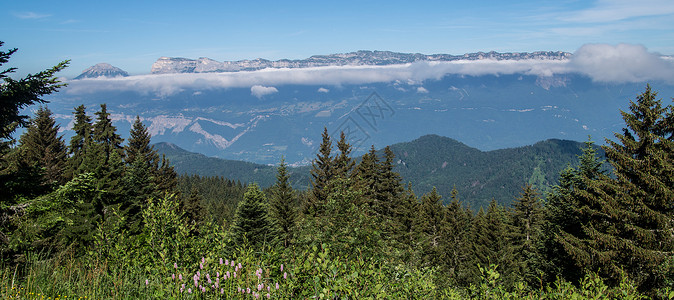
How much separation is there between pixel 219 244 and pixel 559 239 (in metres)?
17.4

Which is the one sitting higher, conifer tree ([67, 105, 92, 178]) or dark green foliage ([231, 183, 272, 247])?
conifer tree ([67, 105, 92, 178])

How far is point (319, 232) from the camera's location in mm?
6891

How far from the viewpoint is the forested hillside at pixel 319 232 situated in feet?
15.5

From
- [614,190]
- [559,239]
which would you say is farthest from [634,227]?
[559,239]

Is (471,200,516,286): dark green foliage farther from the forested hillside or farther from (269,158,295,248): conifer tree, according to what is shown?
(269,158,295,248): conifer tree

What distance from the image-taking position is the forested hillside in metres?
4.74

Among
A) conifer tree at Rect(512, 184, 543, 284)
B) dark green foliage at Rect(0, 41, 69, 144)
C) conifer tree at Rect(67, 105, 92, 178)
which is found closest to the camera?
dark green foliage at Rect(0, 41, 69, 144)

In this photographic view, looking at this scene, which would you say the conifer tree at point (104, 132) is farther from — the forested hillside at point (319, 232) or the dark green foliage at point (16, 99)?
the dark green foliage at point (16, 99)

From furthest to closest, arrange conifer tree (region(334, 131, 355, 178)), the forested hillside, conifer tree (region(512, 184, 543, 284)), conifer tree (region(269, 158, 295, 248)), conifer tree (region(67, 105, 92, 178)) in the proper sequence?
conifer tree (region(512, 184, 543, 284))
conifer tree (region(334, 131, 355, 178))
conifer tree (region(67, 105, 92, 178))
conifer tree (region(269, 158, 295, 248))
the forested hillside

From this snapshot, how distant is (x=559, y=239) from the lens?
1783cm

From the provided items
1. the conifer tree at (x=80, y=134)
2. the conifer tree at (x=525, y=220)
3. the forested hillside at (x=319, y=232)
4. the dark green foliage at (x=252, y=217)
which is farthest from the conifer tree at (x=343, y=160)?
the conifer tree at (x=80, y=134)

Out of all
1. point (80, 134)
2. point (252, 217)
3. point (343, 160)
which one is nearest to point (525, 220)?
point (343, 160)

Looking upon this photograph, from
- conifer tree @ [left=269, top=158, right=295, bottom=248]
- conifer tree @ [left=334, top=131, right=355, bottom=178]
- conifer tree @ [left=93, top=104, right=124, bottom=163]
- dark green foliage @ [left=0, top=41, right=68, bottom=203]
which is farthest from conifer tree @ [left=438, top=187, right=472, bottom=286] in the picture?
dark green foliage @ [left=0, top=41, right=68, bottom=203]

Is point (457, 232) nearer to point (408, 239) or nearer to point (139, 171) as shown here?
point (408, 239)
